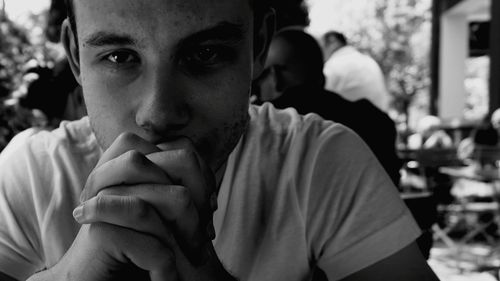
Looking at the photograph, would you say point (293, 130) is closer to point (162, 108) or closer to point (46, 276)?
point (162, 108)

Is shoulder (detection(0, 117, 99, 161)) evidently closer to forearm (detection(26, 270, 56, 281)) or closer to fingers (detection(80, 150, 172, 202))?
forearm (detection(26, 270, 56, 281))

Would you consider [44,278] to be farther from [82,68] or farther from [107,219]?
[82,68]

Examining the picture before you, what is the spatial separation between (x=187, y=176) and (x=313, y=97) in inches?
80.5

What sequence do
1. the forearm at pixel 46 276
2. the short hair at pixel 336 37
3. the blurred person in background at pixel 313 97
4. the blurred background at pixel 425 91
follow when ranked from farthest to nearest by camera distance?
1. the short hair at pixel 336 37
2. the blurred background at pixel 425 91
3. the blurred person in background at pixel 313 97
4. the forearm at pixel 46 276

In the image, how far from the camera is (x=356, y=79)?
5656 mm

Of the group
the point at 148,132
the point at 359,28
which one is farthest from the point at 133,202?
the point at 359,28

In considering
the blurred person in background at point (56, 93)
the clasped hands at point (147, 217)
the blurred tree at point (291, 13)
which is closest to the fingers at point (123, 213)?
the clasped hands at point (147, 217)

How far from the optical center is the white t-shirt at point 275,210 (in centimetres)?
125

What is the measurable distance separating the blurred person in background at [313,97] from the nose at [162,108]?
156cm

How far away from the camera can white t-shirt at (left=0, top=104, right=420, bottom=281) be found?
1.25 metres

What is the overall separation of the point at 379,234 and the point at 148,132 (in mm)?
550

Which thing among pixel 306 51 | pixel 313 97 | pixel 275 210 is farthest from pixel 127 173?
pixel 306 51

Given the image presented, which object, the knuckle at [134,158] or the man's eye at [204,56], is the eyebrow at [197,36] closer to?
the man's eye at [204,56]

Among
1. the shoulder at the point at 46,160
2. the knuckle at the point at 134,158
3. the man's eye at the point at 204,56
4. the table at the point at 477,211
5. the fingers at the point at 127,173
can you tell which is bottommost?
the table at the point at 477,211
